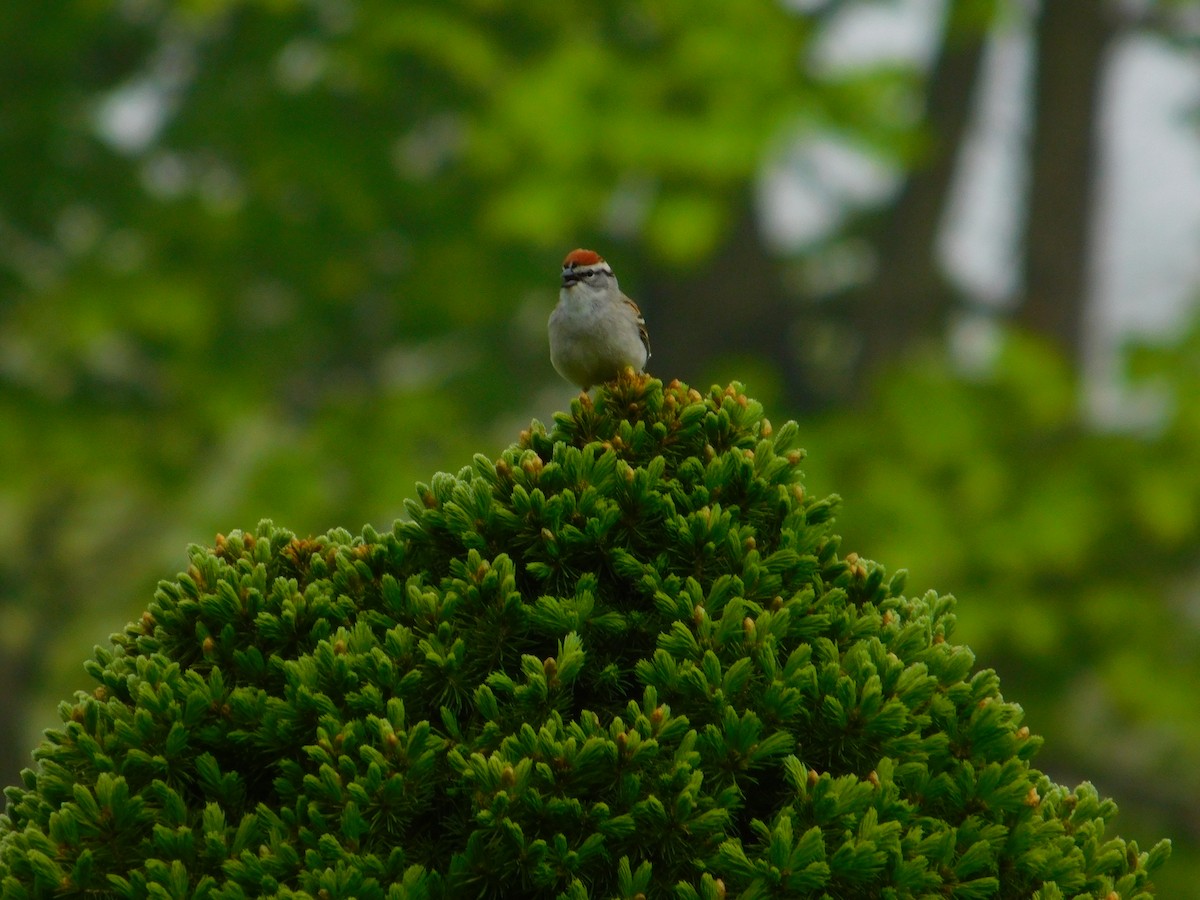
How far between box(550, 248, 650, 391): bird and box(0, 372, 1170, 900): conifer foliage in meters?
1.57

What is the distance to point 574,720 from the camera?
297cm

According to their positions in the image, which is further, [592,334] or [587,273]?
[587,273]

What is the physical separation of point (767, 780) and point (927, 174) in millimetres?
12138

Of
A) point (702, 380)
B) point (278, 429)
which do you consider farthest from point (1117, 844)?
point (278, 429)

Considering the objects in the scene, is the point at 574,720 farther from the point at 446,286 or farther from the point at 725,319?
the point at 725,319

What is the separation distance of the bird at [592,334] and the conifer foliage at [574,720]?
61.8 inches

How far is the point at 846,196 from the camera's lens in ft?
54.3

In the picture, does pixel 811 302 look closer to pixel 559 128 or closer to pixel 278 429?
pixel 559 128

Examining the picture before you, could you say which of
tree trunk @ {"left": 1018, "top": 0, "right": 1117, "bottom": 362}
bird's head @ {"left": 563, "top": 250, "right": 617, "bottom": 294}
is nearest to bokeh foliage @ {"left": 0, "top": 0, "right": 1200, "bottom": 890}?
tree trunk @ {"left": 1018, "top": 0, "right": 1117, "bottom": 362}

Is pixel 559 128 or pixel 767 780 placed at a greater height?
pixel 559 128

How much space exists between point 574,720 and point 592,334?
2185 millimetres

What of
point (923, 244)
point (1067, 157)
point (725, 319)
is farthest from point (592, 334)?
point (725, 319)

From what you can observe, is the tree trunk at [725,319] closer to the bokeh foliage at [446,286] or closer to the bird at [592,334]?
the bokeh foliage at [446,286]

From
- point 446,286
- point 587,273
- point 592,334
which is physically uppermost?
point 446,286
